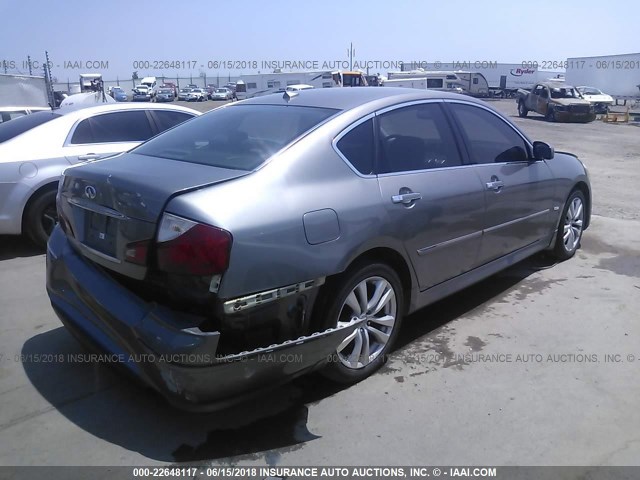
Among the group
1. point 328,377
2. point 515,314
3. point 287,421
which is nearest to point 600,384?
point 515,314

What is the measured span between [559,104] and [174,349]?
1096 inches

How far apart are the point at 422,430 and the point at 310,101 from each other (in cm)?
210

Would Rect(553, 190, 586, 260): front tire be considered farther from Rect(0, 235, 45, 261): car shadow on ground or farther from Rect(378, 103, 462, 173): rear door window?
Rect(0, 235, 45, 261): car shadow on ground

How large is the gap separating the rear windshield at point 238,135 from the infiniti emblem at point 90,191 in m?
0.49

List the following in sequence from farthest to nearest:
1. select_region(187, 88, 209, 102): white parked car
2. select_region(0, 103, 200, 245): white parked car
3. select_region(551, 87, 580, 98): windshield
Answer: select_region(187, 88, 209, 102): white parked car → select_region(551, 87, 580, 98): windshield → select_region(0, 103, 200, 245): white parked car

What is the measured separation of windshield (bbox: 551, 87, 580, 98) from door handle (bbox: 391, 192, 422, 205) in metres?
26.9

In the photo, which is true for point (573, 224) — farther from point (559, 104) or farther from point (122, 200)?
point (559, 104)

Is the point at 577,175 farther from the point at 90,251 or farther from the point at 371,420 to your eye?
the point at 90,251

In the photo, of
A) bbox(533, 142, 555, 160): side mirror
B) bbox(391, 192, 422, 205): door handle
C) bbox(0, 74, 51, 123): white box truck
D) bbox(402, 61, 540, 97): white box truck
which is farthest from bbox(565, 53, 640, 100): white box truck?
bbox(391, 192, 422, 205): door handle

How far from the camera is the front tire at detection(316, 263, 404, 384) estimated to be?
296 centimetres

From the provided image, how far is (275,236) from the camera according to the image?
8.61 feet

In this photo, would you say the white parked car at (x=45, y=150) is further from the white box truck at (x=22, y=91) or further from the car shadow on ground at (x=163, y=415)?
the white box truck at (x=22, y=91)

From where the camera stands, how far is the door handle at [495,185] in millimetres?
4051

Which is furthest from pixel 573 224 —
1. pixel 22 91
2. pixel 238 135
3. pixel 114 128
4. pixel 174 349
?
pixel 22 91
